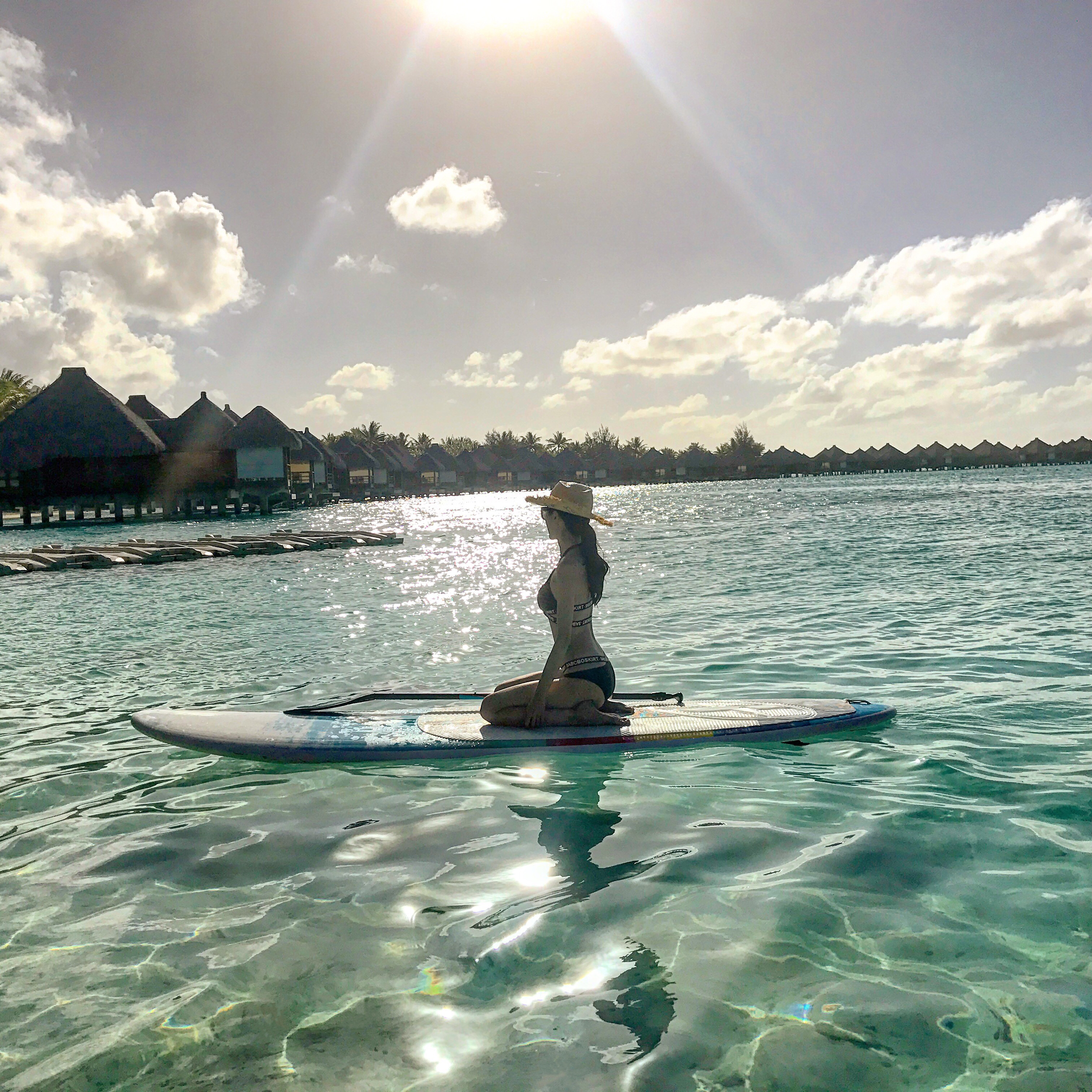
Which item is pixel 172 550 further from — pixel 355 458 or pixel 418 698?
pixel 355 458

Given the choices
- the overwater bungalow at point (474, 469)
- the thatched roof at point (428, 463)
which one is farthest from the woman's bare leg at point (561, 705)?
the overwater bungalow at point (474, 469)

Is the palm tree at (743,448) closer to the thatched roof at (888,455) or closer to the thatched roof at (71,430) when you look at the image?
the thatched roof at (888,455)

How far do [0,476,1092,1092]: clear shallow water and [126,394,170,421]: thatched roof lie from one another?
47436 millimetres

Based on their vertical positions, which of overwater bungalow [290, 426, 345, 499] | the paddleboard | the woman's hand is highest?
overwater bungalow [290, 426, 345, 499]

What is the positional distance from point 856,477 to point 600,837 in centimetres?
12874

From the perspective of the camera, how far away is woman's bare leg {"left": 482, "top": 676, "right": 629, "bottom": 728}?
5.46 m

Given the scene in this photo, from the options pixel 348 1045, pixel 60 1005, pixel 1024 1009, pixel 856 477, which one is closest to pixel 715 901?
pixel 1024 1009

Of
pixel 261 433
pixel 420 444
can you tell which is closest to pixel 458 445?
pixel 420 444

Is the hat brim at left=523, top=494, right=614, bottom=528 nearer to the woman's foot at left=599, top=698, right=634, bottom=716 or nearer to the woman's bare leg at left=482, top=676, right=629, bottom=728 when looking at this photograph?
the woman's bare leg at left=482, top=676, right=629, bottom=728

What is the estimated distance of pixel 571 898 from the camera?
362 cm

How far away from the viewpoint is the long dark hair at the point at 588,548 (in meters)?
5.00

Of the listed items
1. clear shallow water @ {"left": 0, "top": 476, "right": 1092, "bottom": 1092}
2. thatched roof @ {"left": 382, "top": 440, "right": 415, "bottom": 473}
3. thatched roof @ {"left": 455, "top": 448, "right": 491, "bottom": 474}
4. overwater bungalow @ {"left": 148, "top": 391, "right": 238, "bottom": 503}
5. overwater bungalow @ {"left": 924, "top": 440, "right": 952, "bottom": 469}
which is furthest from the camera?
overwater bungalow @ {"left": 924, "top": 440, "right": 952, "bottom": 469}

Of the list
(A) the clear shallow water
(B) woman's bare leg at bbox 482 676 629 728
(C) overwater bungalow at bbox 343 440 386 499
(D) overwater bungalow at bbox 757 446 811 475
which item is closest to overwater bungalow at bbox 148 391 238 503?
(C) overwater bungalow at bbox 343 440 386 499

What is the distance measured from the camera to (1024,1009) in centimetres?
281
